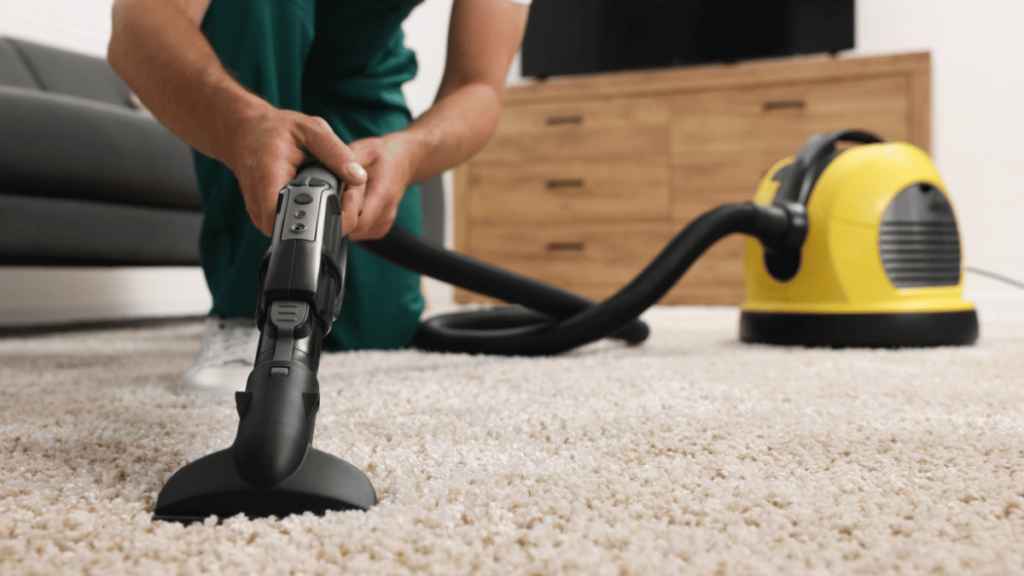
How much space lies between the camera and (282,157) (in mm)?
423

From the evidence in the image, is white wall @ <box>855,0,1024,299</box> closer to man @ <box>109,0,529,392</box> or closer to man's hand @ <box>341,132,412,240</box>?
man @ <box>109,0,529,392</box>

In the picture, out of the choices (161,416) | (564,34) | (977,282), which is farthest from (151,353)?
(977,282)

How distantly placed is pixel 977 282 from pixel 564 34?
1.70m

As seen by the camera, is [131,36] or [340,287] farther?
[131,36]

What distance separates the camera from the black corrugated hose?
35.3 inches

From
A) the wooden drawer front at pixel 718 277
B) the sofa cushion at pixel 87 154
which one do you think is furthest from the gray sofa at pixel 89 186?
the wooden drawer front at pixel 718 277

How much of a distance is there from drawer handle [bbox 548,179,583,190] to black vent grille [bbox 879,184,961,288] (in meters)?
1.51

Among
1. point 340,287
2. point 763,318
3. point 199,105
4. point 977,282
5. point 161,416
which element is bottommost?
point 977,282

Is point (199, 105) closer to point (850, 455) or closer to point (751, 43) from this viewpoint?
point (850, 455)

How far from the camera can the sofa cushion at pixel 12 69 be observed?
1.94 m

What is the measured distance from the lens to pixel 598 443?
45 centimetres

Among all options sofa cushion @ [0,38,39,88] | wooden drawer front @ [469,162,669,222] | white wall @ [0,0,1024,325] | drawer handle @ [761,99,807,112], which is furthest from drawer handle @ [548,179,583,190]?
sofa cushion @ [0,38,39,88]

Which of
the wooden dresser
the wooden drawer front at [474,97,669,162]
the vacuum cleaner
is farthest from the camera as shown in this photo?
the wooden drawer front at [474,97,669,162]

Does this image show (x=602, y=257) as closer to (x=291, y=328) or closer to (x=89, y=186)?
(x=89, y=186)
